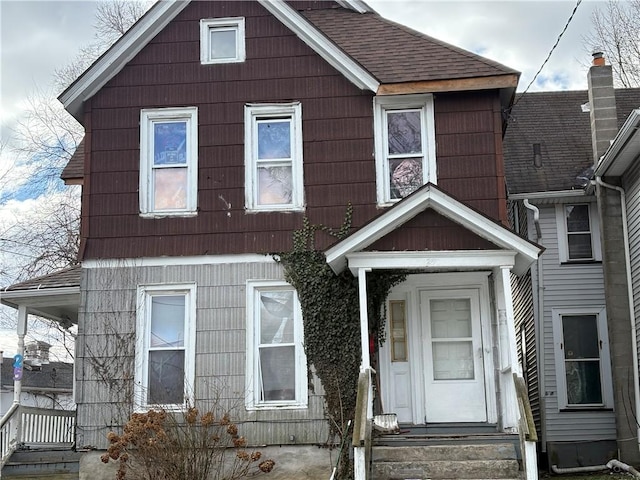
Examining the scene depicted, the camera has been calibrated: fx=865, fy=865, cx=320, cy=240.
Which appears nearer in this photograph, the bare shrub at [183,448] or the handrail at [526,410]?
the handrail at [526,410]

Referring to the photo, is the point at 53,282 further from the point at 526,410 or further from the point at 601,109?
the point at 601,109

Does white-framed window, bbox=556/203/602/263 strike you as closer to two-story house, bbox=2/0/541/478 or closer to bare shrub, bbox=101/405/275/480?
two-story house, bbox=2/0/541/478

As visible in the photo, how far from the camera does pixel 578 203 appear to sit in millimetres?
16672

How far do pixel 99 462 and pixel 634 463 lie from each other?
27.5ft

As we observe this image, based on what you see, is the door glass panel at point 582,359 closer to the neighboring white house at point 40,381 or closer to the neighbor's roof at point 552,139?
the neighbor's roof at point 552,139

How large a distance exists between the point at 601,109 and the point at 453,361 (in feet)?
20.0

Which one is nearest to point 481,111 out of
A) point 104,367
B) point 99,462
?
point 104,367

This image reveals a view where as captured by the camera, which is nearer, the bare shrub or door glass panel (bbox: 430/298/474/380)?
the bare shrub

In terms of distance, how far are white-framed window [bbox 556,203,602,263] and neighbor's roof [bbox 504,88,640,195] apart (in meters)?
0.57

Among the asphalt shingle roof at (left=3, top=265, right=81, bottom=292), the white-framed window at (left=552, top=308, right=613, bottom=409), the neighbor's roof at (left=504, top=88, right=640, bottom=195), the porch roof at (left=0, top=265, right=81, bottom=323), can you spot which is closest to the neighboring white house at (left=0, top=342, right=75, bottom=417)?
the porch roof at (left=0, top=265, right=81, bottom=323)

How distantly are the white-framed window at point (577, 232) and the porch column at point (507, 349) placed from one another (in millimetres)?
4965

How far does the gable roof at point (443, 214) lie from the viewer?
36.0 feet

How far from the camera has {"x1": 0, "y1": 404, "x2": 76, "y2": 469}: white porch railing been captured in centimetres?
1377

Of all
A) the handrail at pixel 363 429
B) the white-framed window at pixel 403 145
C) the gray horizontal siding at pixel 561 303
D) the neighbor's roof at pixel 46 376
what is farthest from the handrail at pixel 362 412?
the neighbor's roof at pixel 46 376
